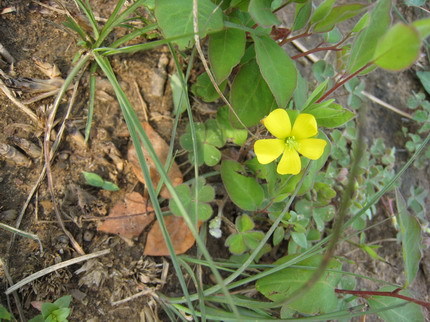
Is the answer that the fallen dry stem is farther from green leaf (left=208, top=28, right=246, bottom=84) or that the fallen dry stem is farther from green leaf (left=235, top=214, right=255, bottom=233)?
green leaf (left=235, top=214, right=255, bottom=233)

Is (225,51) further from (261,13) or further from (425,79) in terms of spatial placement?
(425,79)

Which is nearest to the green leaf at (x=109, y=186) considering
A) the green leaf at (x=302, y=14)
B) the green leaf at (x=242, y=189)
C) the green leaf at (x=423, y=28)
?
the green leaf at (x=242, y=189)

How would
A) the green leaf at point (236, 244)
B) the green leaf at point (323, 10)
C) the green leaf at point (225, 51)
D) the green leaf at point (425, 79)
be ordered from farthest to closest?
1. the green leaf at point (425, 79)
2. the green leaf at point (236, 244)
3. the green leaf at point (225, 51)
4. the green leaf at point (323, 10)

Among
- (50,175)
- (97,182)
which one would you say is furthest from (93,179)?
(50,175)

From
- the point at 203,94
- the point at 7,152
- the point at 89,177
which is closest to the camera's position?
the point at 7,152

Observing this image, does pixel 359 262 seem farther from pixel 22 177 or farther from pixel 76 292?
pixel 22 177

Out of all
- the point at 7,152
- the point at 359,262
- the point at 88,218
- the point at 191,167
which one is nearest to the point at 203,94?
the point at 191,167

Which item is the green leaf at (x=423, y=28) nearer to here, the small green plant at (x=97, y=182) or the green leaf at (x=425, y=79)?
the small green plant at (x=97, y=182)
